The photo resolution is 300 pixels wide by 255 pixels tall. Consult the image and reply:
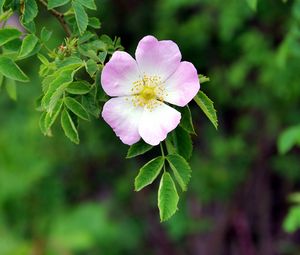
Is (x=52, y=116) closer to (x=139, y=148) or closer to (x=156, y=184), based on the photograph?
(x=139, y=148)

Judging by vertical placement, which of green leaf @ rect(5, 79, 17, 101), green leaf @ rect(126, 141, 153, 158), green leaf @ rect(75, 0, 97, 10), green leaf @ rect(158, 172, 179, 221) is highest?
green leaf @ rect(75, 0, 97, 10)

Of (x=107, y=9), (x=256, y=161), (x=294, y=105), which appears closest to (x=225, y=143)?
(x=256, y=161)

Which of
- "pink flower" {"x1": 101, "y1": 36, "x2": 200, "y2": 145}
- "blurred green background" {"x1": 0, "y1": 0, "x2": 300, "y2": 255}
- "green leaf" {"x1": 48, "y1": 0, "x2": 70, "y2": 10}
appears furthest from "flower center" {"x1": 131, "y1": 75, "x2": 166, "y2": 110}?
"blurred green background" {"x1": 0, "y1": 0, "x2": 300, "y2": 255}

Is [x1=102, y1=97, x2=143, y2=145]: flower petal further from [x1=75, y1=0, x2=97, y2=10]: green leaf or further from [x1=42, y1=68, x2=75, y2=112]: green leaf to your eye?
[x1=75, y1=0, x2=97, y2=10]: green leaf

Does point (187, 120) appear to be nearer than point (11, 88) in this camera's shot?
Yes

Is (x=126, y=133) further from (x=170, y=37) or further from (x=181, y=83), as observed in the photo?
(x=170, y=37)

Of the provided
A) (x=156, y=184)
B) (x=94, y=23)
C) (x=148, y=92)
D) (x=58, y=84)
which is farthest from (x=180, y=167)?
A: (x=156, y=184)
